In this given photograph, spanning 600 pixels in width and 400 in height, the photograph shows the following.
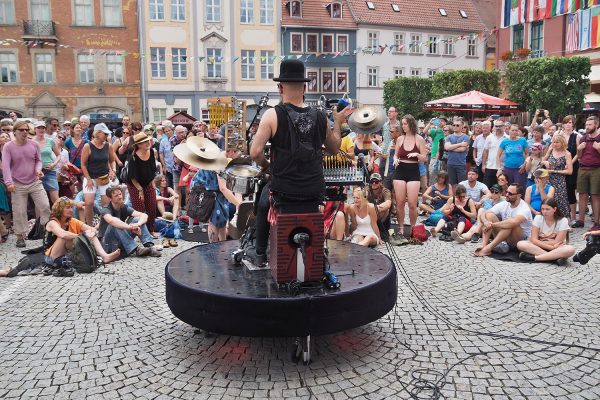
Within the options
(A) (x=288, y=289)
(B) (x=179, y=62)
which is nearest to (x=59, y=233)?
(A) (x=288, y=289)

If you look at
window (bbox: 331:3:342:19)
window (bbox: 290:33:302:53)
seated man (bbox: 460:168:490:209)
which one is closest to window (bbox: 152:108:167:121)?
window (bbox: 290:33:302:53)

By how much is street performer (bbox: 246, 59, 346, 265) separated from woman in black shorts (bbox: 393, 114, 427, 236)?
4.59 m

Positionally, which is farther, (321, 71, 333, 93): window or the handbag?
(321, 71, 333, 93): window

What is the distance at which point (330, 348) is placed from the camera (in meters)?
4.56

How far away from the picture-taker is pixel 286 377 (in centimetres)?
404

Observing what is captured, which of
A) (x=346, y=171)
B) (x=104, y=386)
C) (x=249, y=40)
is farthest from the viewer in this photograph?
(x=249, y=40)

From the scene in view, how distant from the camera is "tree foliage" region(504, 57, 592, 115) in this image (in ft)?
70.8

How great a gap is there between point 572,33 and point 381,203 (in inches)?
900

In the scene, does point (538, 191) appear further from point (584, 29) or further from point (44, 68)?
point (44, 68)

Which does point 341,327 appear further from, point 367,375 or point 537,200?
point 537,200

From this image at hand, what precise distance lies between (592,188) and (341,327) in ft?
24.2

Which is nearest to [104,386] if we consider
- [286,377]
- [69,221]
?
[286,377]

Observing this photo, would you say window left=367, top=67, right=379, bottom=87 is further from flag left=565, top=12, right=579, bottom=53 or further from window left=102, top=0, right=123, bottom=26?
window left=102, top=0, right=123, bottom=26

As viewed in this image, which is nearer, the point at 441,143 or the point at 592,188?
the point at 592,188
